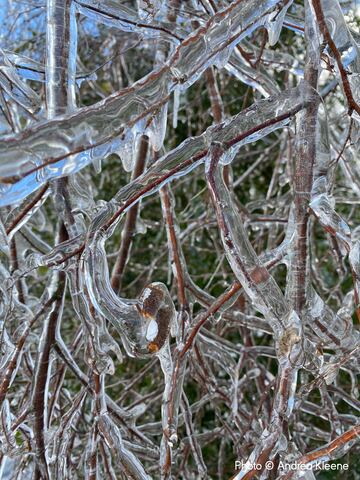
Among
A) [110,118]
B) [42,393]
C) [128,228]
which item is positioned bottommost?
[42,393]

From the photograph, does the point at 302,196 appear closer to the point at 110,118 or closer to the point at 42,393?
the point at 110,118

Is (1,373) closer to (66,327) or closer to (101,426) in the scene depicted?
(101,426)

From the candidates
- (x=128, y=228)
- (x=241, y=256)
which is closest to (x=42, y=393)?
(x=241, y=256)

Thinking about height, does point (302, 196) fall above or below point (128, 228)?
below

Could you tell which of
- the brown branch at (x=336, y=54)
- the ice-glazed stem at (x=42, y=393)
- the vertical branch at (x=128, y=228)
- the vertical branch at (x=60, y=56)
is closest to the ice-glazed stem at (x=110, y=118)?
the brown branch at (x=336, y=54)

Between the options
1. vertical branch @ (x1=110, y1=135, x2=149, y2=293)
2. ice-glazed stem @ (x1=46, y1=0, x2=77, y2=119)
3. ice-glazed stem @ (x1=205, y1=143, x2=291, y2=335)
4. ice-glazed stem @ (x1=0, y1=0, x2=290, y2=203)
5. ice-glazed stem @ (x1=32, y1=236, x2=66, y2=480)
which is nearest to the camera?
ice-glazed stem @ (x1=0, y1=0, x2=290, y2=203)

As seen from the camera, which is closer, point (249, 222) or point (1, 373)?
point (1, 373)

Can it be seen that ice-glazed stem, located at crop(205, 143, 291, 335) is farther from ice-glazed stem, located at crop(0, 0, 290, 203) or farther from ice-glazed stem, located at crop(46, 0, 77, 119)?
ice-glazed stem, located at crop(46, 0, 77, 119)

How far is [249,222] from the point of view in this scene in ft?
5.74

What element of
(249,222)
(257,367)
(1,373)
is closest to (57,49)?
(1,373)

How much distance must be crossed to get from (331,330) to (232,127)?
12.9 inches

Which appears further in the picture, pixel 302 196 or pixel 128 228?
pixel 128 228

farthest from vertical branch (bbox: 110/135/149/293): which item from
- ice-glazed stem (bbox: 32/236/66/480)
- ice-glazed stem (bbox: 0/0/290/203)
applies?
ice-glazed stem (bbox: 0/0/290/203)

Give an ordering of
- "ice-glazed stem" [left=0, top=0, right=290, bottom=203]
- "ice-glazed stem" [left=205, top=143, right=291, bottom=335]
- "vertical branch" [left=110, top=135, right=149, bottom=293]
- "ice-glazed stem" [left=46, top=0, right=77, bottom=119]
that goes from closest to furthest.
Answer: "ice-glazed stem" [left=0, top=0, right=290, bottom=203]
"ice-glazed stem" [left=205, top=143, right=291, bottom=335]
"ice-glazed stem" [left=46, top=0, right=77, bottom=119]
"vertical branch" [left=110, top=135, right=149, bottom=293]
